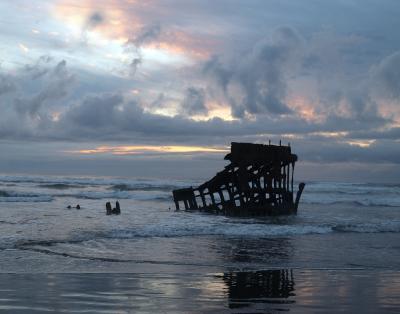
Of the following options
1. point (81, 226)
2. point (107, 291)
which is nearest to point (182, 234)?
point (81, 226)

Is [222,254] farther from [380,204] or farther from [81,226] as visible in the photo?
[380,204]

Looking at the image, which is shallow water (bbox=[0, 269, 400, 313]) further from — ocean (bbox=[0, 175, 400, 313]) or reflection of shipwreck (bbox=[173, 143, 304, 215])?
reflection of shipwreck (bbox=[173, 143, 304, 215])

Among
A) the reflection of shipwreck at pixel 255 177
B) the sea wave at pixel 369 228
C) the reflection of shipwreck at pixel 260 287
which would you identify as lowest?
the sea wave at pixel 369 228

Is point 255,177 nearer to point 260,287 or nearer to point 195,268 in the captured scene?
point 195,268

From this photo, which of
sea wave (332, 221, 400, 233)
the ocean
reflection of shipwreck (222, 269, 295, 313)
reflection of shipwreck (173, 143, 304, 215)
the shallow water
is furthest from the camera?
reflection of shipwreck (173, 143, 304, 215)

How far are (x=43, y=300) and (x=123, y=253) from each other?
203 inches

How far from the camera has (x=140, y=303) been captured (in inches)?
276

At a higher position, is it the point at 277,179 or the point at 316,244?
the point at 277,179

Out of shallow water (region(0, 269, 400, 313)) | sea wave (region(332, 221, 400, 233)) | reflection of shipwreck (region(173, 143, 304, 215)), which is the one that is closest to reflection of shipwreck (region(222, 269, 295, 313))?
shallow water (region(0, 269, 400, 313))

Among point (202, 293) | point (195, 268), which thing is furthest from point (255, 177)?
point (202, 293)

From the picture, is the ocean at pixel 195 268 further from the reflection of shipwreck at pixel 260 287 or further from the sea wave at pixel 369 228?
the sea wave at pixel 369 228

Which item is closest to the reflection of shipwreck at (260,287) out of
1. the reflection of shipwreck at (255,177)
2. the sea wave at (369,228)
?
the sea wave at (369,228)

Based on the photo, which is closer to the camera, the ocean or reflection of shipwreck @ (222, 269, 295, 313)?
the ocean

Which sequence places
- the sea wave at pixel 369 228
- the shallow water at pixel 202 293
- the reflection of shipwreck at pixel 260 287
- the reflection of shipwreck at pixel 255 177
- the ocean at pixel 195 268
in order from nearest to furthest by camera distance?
the shallow water at pixel 202 293
the ocean at pixel 195 268
the reflection of shipwreck at pixel 260 287
the sea wave at pixel 369 228
the reflection of shipwreck at pixel 255 177
